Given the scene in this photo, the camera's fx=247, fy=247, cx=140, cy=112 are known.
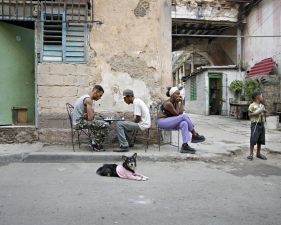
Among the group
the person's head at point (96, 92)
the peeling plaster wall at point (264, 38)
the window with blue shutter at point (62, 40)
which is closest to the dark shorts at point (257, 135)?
the person's head at point (96, 92)

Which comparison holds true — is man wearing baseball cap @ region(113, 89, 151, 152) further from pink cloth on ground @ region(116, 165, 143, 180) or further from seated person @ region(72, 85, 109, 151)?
pink cloth on ground @ region(116, 165, 143, 180)

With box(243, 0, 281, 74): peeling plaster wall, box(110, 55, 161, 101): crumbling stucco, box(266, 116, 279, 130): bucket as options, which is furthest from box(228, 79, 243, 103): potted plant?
box(110, 55, 161, 101): crumbling stucco

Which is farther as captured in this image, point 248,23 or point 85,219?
point 248,23

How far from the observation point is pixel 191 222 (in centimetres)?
225

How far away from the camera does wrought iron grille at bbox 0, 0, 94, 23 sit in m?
5.71

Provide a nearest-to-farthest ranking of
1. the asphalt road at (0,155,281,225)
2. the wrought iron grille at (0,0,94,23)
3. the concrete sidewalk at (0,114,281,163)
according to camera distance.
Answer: the asphalt road at (0,155,281,225)
the concrete sidewalk at (0,114,281,163)
the wrought iron grille at (0,0,94,23)

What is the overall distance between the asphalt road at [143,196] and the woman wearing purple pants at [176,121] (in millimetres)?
798

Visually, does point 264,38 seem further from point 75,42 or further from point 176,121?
point 75,42

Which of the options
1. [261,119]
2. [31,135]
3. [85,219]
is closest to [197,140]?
[261,119]

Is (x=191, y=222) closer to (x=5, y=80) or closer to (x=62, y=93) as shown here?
(x=62, y=93)

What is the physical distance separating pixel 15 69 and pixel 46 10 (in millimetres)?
1722

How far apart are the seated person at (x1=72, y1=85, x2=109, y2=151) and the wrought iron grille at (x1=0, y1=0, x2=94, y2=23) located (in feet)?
6.56

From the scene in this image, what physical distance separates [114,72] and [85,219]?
4.12 meters

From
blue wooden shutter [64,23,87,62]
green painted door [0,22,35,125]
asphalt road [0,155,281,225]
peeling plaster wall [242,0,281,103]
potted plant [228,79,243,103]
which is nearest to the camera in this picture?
asphalt road [0,155,281,225]
